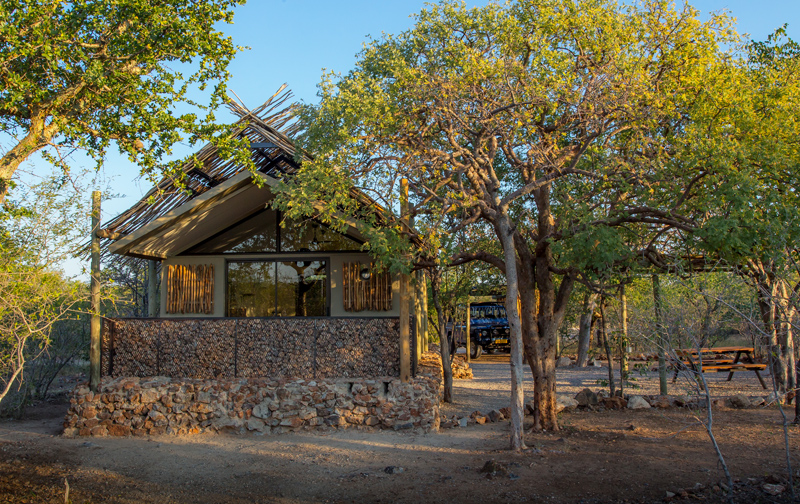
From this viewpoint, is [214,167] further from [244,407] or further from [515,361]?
[515,361]

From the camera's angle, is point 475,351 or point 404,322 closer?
point 404,322

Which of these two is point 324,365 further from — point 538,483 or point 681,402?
point 681,402

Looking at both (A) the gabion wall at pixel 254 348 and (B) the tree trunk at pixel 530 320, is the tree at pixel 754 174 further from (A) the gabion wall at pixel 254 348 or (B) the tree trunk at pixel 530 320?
(A) the gabion wall at pixel 254 348

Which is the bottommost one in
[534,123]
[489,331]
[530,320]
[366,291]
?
[489,331]

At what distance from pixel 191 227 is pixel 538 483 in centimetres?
848

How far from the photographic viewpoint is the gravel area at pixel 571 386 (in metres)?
13.5

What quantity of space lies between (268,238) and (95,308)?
404 centimetres

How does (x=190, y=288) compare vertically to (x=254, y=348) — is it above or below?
above

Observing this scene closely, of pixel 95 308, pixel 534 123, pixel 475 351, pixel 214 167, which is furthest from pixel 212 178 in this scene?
pixel 475 351

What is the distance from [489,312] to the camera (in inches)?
1110

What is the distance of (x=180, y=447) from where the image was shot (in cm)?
942

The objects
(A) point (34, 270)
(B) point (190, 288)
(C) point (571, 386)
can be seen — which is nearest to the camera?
(A) point (34, 270)

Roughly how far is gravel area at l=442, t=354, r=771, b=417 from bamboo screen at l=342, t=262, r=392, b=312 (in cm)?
268

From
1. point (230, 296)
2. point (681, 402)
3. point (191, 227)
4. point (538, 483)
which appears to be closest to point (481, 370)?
point (681, 402)
